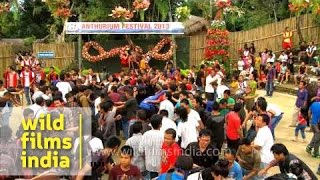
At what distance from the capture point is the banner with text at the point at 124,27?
2136cm

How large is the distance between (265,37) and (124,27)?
6.67 m

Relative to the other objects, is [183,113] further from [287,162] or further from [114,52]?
[114,52]

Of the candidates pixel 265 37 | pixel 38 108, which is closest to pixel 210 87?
pixel 38 108

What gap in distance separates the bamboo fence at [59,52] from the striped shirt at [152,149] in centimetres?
1739

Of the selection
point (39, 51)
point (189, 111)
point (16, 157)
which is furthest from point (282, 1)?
point (16, 157)

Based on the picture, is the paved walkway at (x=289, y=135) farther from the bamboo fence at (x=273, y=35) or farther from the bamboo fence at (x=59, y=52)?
the bamboo fence at (x=59, y=52)

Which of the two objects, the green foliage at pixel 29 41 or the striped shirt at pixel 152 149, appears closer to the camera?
the striped shirt at pixel 152 149

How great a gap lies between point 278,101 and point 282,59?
327cm

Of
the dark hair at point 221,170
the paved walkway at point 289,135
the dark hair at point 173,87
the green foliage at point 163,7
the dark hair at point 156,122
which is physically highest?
the green foliage at point 163,7

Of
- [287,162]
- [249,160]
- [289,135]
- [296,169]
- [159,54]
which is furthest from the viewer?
[159,54]

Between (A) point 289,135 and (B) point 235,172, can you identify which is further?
(A) point 289,135

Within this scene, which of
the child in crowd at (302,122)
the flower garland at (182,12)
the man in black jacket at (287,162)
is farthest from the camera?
the flower garland at (182,12)

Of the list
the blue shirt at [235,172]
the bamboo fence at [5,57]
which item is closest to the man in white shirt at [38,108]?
the blue shirt at [235,172]

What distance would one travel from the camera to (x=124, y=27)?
21656mm
